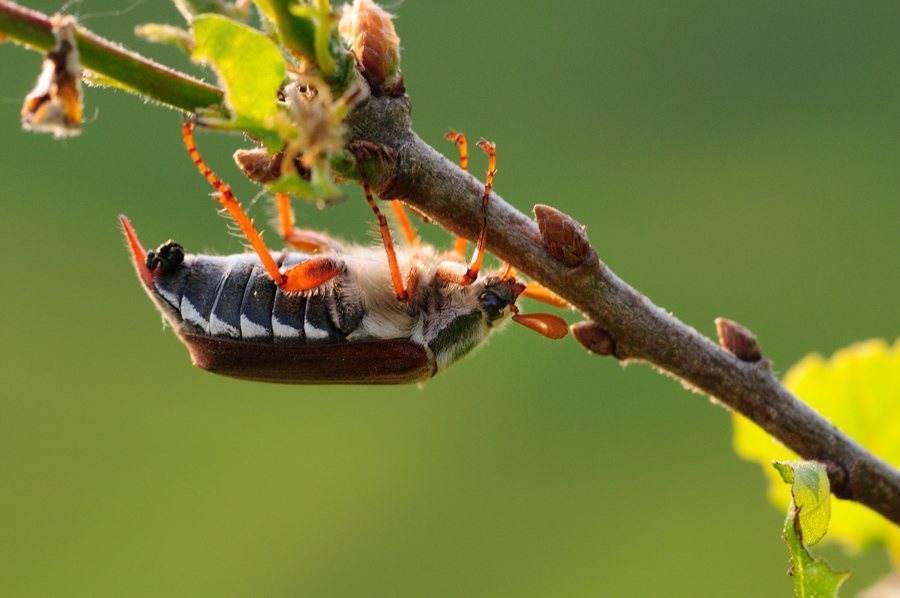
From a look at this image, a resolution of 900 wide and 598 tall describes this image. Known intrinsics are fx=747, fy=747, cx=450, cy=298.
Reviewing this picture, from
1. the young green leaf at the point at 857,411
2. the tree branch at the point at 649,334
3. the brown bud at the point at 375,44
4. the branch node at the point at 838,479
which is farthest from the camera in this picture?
the young green leaf at the point at 857,411

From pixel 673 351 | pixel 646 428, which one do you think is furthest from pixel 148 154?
pixel 673 351

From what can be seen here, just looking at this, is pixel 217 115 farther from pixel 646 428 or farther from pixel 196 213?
pixel 196 213

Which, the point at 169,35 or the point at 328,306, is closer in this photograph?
the point at 169,35

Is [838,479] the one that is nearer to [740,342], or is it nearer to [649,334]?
[740,342]

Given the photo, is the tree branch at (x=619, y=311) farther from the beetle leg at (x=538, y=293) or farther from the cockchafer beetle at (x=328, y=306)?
the beetle leg at (x=538, y=293)

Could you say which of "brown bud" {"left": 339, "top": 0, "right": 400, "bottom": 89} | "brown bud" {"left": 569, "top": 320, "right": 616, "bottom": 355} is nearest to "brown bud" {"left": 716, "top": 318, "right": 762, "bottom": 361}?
"brown bud" {"left": 569, "top": 320, "right": 616, "bottom": 355}

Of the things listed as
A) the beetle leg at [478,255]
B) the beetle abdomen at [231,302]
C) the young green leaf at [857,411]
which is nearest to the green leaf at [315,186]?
the beetle leg at [478,255]

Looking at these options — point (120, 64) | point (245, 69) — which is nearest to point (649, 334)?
point (245, 69)
